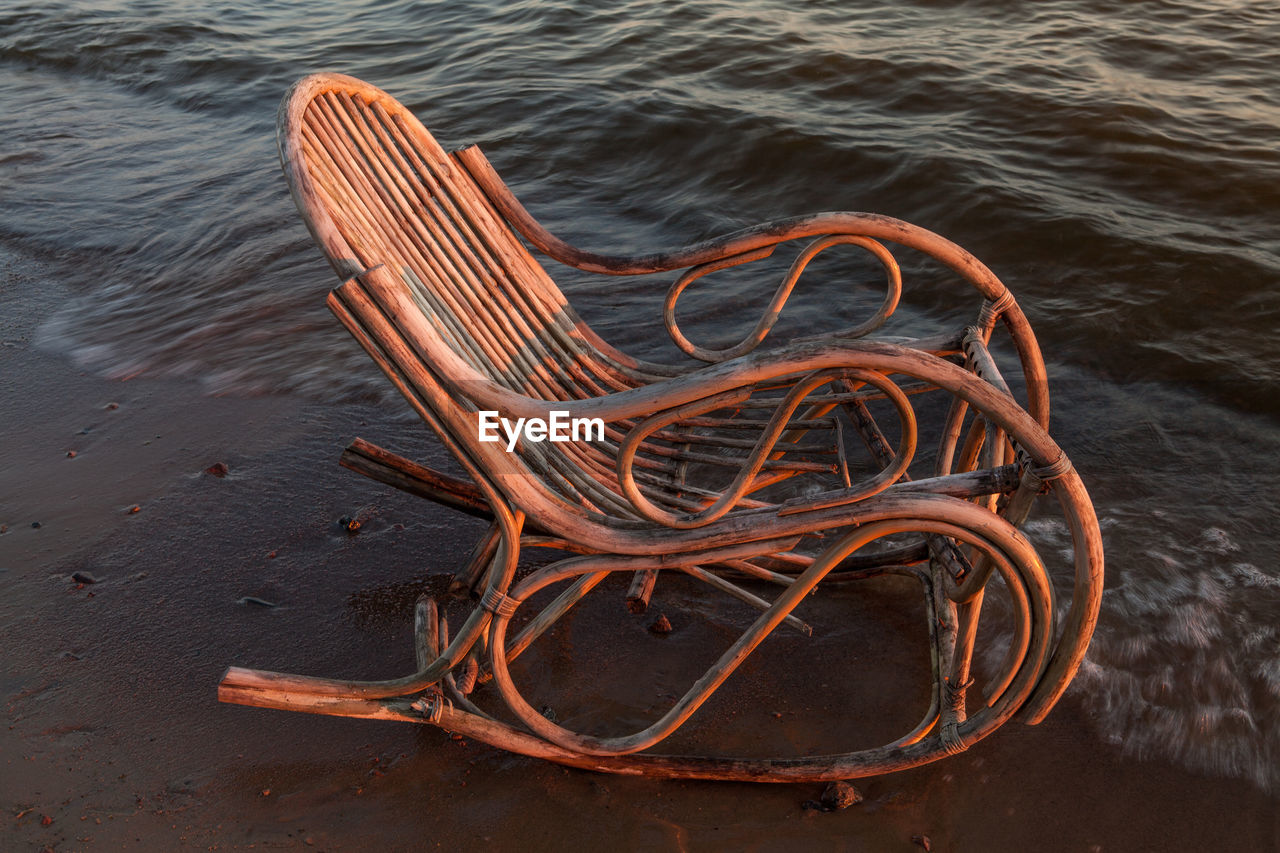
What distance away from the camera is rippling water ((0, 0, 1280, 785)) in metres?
3.10

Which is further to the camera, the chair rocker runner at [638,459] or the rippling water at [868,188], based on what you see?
the rippling water at [868,188]

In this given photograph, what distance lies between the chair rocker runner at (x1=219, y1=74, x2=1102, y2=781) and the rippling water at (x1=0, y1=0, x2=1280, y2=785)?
79cm

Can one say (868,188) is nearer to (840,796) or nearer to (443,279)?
(443,279)

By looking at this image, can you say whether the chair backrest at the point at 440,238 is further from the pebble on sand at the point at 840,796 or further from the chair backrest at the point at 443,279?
the pebble on sand at the point at 840,796

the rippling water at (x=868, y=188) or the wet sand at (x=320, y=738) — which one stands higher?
the wet sand at (x=320, y=738)

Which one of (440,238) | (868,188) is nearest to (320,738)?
(440,238)

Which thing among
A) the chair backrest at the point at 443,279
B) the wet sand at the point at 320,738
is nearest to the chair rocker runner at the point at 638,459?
the chair backrest at the point at 443,279

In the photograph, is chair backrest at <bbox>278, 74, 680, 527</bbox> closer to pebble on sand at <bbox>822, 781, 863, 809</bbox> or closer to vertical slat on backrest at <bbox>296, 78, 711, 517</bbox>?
vertical slat on backrest at <bbox>296, 78, 711, 517</bbox>

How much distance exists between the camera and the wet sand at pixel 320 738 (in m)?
2.11

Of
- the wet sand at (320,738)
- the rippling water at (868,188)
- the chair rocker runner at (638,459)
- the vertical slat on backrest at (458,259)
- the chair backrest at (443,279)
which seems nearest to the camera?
the chair rocker runner at (638,459)

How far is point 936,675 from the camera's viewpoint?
2123mm

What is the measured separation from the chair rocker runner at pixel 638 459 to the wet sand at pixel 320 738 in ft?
0.48

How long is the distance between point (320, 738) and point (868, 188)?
4.59 metres

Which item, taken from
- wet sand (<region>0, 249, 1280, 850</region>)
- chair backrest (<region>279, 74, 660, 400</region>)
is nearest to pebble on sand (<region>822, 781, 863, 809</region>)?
wet sand (<region>0, 249, 1280, 850</region>)
